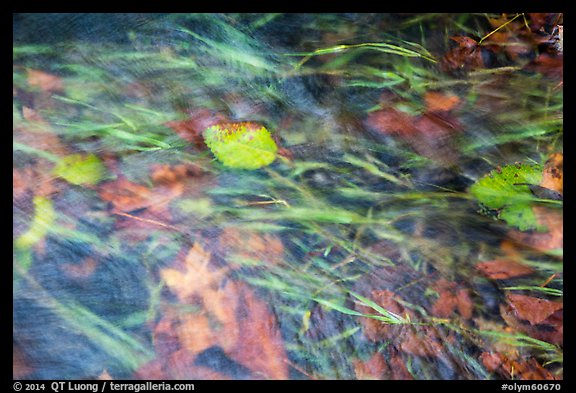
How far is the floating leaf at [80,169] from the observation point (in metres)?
1.09

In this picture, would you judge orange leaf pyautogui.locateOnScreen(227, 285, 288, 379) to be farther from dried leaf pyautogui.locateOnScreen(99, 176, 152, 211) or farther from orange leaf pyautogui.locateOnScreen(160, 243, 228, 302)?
dried leaf pyautogui.locateOnScreen(99, 176, 152, 211)

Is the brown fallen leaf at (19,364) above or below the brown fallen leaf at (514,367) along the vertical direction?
above

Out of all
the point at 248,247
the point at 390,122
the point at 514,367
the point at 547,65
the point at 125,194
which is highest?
the point at 547,65

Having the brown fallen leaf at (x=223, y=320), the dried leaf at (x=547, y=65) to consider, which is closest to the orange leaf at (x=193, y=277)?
the brown fallen leaf at (x=223, y=320)

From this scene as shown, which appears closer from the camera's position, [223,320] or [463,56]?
[223,320]

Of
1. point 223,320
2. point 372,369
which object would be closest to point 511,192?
point 372,369

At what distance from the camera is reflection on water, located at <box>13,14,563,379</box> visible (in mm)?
1064

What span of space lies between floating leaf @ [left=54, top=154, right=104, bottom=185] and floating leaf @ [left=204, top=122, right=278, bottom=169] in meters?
0.28

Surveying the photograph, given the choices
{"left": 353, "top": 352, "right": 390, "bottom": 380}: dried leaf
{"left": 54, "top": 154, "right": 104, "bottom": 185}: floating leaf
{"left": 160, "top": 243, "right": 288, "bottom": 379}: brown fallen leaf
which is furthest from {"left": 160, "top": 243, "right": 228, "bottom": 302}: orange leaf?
{"left": 353, "top": 352, "right": 390, "bottom": 380}: dried leaf

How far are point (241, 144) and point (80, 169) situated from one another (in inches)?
15.9

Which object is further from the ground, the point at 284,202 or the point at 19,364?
the point at 284,202

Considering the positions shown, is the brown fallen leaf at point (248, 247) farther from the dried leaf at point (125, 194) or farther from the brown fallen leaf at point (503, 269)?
the brown fallen leaf at point (503, 269)

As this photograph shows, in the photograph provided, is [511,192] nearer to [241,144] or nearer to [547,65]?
[547,65]

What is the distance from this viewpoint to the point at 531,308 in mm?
1087
